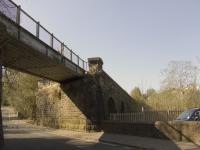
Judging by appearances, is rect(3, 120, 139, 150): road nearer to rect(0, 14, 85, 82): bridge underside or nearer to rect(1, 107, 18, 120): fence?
rect(0, 14, 85, 82): bridge underside

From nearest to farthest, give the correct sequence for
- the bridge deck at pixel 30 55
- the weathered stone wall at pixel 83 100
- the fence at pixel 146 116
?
the bridge deck at pixel 30 55 → the fence at pixel 146 116 → the weathered stone wall at pixel 83 100

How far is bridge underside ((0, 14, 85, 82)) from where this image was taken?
17.1m

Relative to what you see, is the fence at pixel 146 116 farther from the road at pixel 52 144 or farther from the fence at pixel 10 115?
the fence at pixel 10 115

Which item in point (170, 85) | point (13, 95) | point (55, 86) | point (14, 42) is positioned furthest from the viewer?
→ point (170, 85)

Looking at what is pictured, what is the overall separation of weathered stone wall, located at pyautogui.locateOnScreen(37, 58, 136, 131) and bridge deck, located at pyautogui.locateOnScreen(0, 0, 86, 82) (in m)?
1.54

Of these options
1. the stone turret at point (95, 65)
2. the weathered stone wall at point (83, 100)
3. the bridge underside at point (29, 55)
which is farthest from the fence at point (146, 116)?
the bridge underside at point (29, 55)

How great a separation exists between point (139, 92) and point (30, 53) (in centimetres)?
7884

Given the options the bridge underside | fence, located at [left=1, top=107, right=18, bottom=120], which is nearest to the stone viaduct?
the bridge underside

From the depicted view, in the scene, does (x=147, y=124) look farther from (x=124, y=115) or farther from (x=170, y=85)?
(x=170, y=85)

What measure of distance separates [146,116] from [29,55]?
11.5 meters

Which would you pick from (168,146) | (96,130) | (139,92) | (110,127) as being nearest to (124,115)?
(110,127)

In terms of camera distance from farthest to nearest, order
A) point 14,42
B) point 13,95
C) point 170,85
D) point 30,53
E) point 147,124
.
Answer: point 170,85 → point 13,95 → point 147,124 → point 30,53 → point 14,42

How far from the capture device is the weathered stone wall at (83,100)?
3288 cm

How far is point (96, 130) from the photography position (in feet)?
104
